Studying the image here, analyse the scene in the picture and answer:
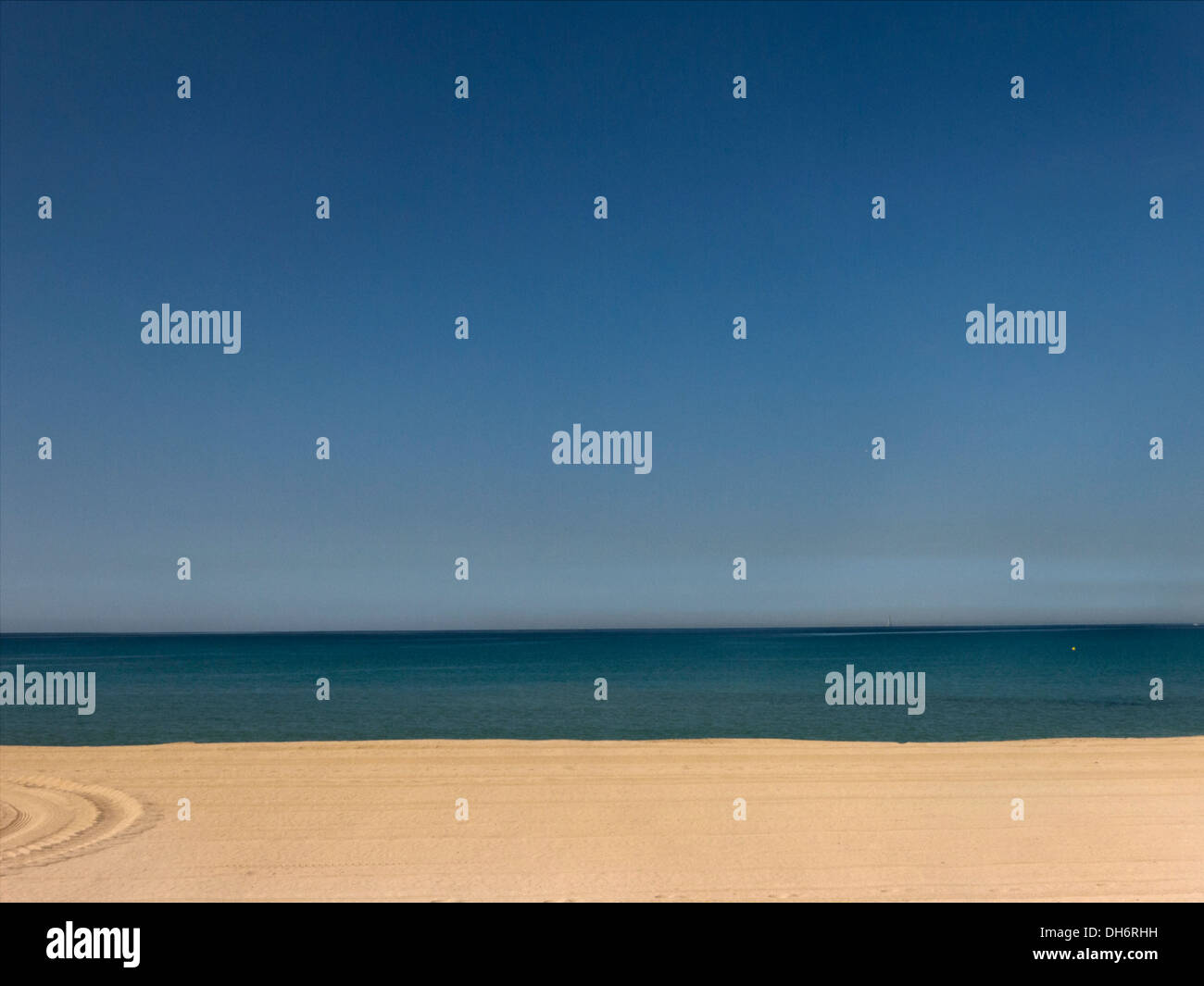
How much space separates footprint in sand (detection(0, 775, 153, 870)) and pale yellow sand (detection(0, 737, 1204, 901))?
5cm

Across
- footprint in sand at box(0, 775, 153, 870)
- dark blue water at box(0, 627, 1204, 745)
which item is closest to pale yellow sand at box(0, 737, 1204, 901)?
footprint in sand at box(0, 775, 153, 870)

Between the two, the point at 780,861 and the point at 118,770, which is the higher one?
the point at 118,770

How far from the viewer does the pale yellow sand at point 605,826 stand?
838 centimetres

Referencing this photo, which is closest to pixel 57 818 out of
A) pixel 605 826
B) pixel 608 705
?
pixel 605 826

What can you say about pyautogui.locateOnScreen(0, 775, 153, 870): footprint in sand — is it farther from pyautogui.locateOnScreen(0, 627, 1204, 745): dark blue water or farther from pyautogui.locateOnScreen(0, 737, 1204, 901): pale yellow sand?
pyautogui.locateOnScreen(0, 627, 1204, 745): dark blue water

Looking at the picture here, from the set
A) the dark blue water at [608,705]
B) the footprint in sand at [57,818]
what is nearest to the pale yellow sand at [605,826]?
the footprint in sand at [57,818]

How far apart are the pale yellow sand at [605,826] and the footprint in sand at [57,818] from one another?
2.0 inches

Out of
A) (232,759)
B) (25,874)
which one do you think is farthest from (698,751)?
(25,874)

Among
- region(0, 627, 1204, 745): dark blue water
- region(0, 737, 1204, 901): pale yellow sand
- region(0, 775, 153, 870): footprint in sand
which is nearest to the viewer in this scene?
region(0, 737, 1204, 901): pale yellow sand

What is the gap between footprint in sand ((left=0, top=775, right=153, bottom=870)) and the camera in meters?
9.66

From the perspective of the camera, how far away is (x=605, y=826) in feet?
35.2

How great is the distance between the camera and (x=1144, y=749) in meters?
16.8
